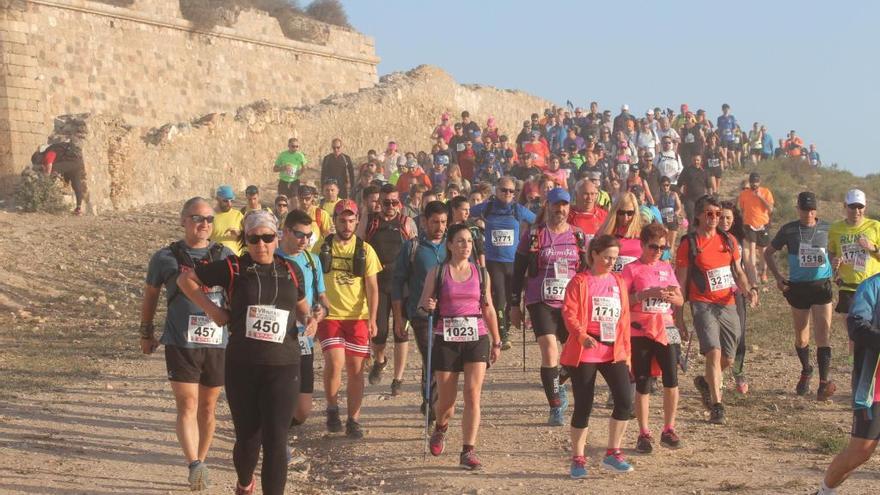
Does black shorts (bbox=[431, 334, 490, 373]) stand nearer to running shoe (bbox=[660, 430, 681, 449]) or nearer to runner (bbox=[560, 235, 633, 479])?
runner (bbox=[560, 235, 633, 479])

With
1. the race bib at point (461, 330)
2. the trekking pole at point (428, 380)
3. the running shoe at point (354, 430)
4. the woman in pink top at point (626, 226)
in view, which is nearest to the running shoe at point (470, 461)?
the trekking pole at point (428, 380)

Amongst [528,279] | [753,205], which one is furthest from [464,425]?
[753,205]

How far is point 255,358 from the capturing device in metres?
7.22

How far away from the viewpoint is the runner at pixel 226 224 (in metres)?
12.9

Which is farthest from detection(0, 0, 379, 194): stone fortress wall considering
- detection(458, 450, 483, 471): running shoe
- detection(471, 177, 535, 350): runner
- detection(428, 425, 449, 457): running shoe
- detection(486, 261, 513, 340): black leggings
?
detection(458, 450, 483, 471): running shoe

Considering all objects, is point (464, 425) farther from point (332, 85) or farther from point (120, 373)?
point (332, 85)

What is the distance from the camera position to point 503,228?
13.0 meters

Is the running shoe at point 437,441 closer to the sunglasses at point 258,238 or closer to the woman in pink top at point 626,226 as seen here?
the woman in pink top at point 626,226

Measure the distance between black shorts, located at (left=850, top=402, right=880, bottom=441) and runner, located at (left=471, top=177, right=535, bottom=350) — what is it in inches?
225

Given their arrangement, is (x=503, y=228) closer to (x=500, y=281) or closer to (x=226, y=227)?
(x=500, y=281)

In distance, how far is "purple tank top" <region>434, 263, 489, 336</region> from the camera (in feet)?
30.6

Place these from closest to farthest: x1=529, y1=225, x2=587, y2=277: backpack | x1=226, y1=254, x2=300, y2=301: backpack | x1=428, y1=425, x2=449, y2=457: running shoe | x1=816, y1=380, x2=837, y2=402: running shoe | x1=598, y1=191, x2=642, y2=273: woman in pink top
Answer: x1=226, y1=254, x2=300, y2=301: backpack, x1=428, y1=425, x2=449, y2=457: running shoe, x1=598, y1=191, x2=642, y2=273: woman in pink top, x1=529, y1=225, x2=587, y2=277: backpack, x1=816, y1=380, x2=837, y2=402: running shoe

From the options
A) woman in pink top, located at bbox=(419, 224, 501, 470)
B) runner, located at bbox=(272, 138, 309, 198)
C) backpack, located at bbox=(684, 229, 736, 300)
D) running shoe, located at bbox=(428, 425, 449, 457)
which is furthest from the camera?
runner, located at bbox=(272, 138, 309, 198)

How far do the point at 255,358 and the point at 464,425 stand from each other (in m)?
2.36
